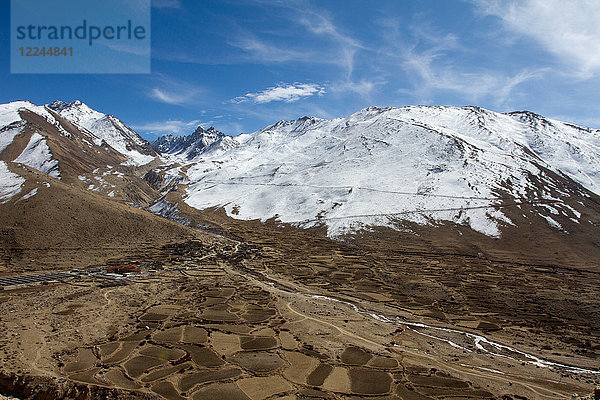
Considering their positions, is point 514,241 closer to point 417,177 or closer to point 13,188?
point 417,177

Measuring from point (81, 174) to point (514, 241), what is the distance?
150m

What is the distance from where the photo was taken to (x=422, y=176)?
112688 mm

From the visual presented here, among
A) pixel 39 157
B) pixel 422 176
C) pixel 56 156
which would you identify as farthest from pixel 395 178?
pixel 39 157

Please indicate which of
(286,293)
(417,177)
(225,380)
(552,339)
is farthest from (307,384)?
(417,177)

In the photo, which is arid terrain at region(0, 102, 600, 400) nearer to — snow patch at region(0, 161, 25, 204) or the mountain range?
snow patch at region(0, 161, 25, 204)

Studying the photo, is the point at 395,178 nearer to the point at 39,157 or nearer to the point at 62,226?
the point at 62,226

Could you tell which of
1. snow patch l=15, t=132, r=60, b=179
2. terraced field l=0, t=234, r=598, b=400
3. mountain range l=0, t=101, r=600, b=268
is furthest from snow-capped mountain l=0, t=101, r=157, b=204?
terraced field l=0, t=234, r=598, b=400

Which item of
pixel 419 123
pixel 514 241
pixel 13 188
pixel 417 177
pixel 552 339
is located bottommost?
pixel 552 339

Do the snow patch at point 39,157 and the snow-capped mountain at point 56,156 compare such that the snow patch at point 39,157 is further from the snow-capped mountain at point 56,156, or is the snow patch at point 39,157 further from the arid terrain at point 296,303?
the arid terrain at point 296,303

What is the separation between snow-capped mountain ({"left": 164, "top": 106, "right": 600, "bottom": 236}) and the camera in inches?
3620

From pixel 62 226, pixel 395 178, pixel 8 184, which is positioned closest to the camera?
pixel 62 226

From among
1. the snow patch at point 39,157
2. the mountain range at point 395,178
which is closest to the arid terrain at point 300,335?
the mountain range at point 395,178

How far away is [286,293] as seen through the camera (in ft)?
130

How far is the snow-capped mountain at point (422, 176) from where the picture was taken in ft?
302
